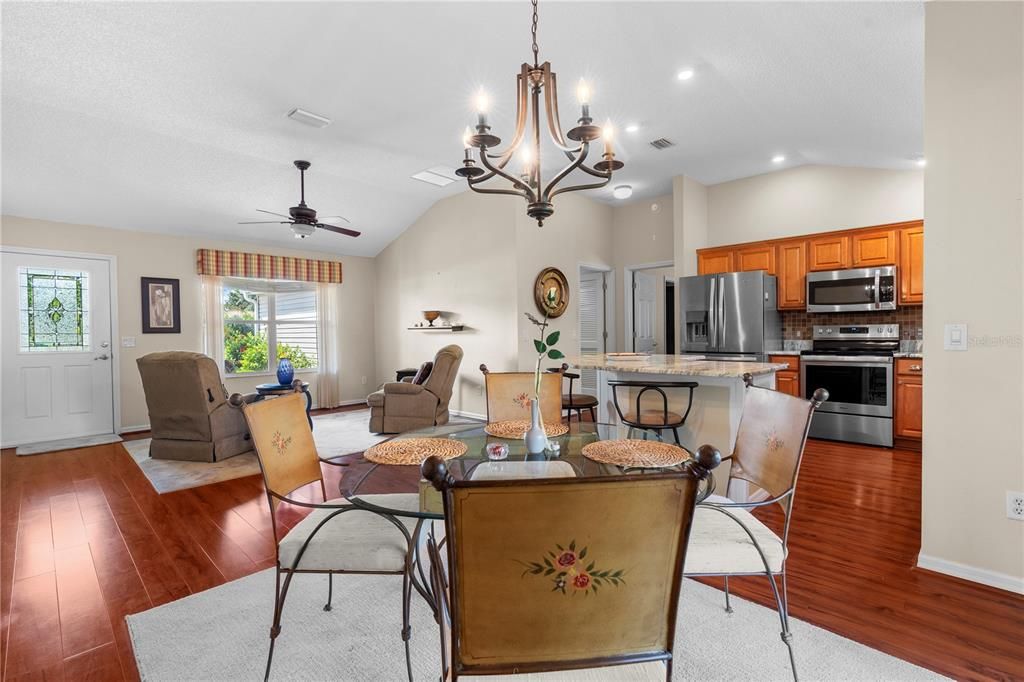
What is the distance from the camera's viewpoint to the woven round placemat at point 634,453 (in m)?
1.54

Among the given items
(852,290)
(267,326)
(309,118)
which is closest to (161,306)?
(267,326)

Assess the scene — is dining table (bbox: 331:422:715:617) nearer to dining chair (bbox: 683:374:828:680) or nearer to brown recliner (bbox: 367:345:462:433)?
dining chair (bbox: 683:374:828:680)

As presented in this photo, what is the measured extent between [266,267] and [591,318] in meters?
4.50

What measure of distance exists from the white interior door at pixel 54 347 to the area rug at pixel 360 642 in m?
4.60

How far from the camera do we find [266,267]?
6.60 m

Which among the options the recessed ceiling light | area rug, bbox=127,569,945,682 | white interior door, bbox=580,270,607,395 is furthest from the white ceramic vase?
white interior door, bbox=580,270,607,395

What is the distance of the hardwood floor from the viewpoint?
171 cm

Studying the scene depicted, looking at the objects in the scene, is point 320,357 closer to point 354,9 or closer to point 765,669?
point 354,9

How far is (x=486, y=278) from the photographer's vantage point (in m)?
5.93

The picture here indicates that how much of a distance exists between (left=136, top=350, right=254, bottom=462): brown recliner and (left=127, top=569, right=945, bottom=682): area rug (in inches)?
98.8

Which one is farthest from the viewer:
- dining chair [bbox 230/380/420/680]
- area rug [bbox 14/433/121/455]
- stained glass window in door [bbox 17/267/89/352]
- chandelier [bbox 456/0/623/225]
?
stained glass window in door [bbox 17/267/89/352]

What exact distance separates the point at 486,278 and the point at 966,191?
14.6ft

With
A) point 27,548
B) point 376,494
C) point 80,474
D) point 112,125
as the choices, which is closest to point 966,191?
point 376,494

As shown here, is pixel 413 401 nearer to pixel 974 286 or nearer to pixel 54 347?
pixel 54 347
